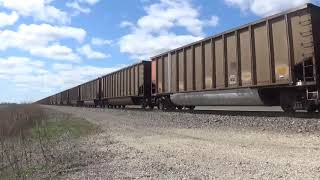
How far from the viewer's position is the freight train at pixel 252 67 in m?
14.9

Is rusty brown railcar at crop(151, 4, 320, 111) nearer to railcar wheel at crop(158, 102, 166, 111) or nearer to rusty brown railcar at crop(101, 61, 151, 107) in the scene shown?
railcar wheel at crop(158, 102, 166, 111)

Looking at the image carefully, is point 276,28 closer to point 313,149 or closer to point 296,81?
point 296,81

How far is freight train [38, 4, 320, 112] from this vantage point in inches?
585

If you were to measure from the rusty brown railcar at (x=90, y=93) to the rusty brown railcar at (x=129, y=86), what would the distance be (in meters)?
4.68

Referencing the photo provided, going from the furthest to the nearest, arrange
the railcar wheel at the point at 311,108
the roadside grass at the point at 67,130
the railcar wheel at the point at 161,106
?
1. the railcar wheel at the point at 161,106
2. the roadside grass at the point at 67,130
3. the railcar wheel at the point at 311,108

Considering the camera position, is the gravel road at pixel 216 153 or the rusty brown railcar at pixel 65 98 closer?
the gravel road at pixel 216 153

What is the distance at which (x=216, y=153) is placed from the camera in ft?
30.5

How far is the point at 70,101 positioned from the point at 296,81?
6719 centimetres

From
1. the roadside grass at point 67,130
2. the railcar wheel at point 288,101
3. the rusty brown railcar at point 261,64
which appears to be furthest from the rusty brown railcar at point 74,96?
the railcar wheel at point 288,101

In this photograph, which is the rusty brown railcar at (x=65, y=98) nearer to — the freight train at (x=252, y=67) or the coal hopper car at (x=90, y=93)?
the coal hopper car at (x=90, y=93)

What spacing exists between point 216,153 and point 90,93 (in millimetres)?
49490

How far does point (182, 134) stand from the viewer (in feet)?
45.0

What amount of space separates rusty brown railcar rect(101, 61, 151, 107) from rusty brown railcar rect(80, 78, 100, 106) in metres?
4.68

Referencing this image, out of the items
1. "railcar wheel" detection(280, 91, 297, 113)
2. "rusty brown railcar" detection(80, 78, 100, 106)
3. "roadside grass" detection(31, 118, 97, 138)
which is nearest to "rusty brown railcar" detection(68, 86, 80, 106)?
"rusty brown railcar" detection(80, 78, 100, 106)
